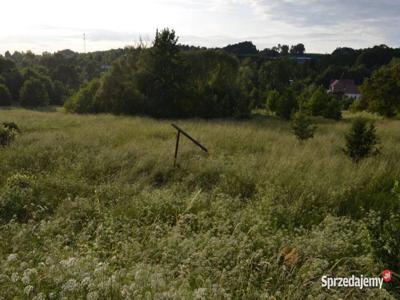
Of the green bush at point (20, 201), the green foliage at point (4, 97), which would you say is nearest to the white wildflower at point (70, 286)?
the green bush at point (20, 201)

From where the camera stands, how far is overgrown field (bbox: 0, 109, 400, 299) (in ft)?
10.8

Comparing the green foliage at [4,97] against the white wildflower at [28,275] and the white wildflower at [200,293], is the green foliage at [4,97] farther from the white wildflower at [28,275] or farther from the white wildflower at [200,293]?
the white wildflower at [200,293]

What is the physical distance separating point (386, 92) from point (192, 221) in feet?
72.7

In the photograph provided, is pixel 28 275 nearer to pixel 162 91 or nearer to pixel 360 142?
pixel 360 142

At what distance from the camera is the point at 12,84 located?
44906 mm

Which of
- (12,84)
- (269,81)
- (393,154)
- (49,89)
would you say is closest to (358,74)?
(269,81)

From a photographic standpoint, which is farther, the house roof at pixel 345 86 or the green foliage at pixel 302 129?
the house roof at pixel 345 86

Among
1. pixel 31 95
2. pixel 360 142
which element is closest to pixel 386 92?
pixel 360 142

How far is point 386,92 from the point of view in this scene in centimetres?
2253

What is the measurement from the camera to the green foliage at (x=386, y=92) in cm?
2244

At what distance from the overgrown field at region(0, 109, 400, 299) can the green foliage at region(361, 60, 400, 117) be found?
1422 centimetres

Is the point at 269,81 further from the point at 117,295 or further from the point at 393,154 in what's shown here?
the point at 117,295

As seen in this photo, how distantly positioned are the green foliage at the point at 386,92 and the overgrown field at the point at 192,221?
1422 centimetres

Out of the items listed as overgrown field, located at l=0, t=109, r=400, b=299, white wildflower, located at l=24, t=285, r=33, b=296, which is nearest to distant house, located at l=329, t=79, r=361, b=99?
overgrown field, located at l=0, t=109, r=400, b=299
